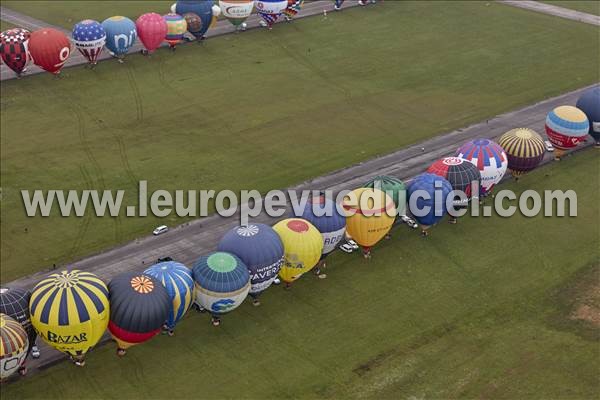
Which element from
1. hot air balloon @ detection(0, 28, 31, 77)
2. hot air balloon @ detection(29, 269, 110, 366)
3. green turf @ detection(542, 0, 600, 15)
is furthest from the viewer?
green turf @ detection(542, 0, 600, 15)

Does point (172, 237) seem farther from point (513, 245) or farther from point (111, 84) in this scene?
point (111, 84)

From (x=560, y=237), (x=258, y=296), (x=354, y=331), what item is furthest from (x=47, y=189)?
(x=560, y=237)

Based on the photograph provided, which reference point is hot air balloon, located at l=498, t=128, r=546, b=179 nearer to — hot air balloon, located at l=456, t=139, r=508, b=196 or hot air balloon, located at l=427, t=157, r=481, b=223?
hot air balloon, located at l=456, t=139, r=508, b=196

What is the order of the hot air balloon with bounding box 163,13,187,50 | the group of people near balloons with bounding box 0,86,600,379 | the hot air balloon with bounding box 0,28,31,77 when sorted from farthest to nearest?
the hot air balloon with bounding box 163,13,187,50
the hot air balloon with bounding box 0,28,31,77
the group of people near balloons with bounding box 0,86,600,379

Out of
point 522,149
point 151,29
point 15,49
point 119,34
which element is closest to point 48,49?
point 15,49

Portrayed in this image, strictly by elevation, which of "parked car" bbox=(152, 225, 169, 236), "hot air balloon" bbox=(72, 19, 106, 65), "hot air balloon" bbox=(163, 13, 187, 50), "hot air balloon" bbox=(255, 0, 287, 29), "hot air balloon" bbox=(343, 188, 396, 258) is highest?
"hot air balloon" bbox=(72, 19, 106, 65)

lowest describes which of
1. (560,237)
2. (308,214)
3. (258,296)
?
(560,237)

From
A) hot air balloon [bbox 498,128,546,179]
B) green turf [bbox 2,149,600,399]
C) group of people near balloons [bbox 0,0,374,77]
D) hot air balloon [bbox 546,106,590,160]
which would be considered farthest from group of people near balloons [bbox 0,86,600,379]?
group of people near balloons [bbox 0,0,374,77]
